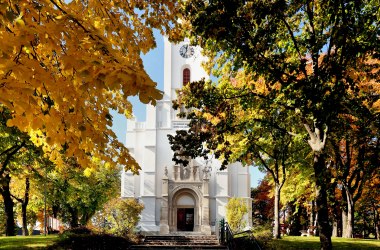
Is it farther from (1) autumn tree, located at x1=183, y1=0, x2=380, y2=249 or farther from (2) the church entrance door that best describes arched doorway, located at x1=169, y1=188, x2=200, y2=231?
(1) autumn tree, located at x1=183, y1=0, x2=380, y2=249

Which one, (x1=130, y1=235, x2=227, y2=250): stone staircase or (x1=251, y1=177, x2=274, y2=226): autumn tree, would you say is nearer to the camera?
(x1=130, y1=235, x2=227, y2=250): stone staircase

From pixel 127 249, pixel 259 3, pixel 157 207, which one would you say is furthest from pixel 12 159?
pixel 157 207

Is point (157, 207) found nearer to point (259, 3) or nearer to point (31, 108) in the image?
point (259, 3)

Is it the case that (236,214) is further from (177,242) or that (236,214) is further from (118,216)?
(118,216)

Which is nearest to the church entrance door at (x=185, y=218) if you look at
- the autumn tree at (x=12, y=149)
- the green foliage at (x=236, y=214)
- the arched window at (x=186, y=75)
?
the green foliage at (x=236, y=214)

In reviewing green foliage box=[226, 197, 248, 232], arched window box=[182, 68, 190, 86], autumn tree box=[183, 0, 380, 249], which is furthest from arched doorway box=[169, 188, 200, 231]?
autumn tree box=[183, 0, 380, 249]

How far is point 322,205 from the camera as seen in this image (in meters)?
9.16

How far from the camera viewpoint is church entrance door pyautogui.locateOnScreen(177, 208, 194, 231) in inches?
1255

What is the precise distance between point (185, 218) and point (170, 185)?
10.7 feet

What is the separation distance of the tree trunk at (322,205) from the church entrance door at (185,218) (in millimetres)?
23401

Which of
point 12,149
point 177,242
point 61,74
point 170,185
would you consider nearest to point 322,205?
point 61,74

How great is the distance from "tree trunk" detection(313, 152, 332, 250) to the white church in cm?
2025

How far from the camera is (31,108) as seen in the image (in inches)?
136

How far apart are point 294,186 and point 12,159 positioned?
18.2 meters
